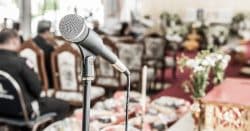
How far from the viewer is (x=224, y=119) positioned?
1955 millimetres

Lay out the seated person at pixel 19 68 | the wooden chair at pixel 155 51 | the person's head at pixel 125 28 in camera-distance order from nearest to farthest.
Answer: the seated person at pixel 19 68, the wooden chair at pixel 155 51, the person's head at pixel 125 28

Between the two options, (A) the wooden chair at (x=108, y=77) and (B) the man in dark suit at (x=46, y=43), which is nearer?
(B) the man in dark suit at (x=46, y=43)

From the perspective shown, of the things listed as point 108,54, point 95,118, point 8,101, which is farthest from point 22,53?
point 108,54

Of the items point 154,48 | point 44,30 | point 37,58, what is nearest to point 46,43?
point 44,30

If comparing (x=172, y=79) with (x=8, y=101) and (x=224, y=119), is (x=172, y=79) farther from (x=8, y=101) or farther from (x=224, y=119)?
(x=224, y=119)

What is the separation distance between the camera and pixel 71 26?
1143 millimetres

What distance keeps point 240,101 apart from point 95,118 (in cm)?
99

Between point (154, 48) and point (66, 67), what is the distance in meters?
2.36

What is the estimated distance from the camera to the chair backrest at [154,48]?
6.69m

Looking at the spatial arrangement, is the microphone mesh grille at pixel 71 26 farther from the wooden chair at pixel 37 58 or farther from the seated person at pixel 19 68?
the wooden chair at pixel 37 58

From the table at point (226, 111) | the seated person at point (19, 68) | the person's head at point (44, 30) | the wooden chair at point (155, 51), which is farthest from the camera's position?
the wooden chair at point (155, 51)

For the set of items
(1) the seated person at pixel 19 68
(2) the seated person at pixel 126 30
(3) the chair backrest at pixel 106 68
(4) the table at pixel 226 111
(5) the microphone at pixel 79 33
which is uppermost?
(5) the microphone at pixel 79 33

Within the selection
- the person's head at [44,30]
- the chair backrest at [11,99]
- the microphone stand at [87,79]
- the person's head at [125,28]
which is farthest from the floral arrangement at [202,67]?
the person's head at [125,28]

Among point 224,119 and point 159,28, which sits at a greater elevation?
point 224,119
